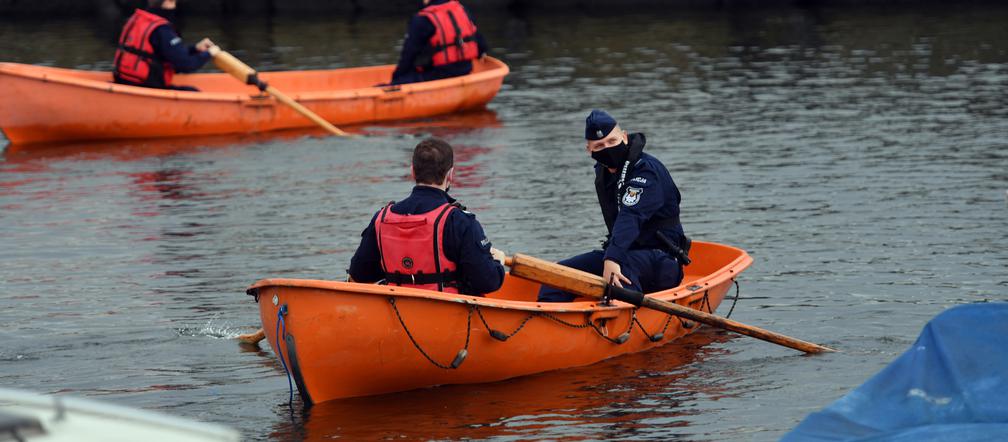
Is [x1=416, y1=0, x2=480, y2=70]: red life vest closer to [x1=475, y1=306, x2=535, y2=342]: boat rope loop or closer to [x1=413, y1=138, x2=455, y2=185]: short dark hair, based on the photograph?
[x1=475, y1=306, x2=535, y2=342]: boat rope loop

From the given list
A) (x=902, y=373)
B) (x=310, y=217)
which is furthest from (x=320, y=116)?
(x=902, y=373)

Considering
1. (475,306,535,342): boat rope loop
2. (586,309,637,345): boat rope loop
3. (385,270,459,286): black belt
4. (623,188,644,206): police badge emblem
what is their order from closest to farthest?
1. (385,270,459,286): black belt
2. (475,306,535,342): boat rope loop
3. (586,309,637,345): boat rope loop
4. (623,188,644,206): police badge emblem

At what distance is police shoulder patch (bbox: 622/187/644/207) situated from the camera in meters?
9.02

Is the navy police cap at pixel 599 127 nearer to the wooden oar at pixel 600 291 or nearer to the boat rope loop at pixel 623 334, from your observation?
the wooden oar at pixel 600 291

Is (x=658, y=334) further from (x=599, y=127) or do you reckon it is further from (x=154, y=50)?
(x=154, y=50)

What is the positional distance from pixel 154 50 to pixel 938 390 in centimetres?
1261

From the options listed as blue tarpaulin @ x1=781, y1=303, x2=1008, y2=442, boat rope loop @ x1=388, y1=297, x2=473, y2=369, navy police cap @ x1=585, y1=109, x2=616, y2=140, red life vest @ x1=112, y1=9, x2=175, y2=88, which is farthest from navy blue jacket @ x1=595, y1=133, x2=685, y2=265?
red life vest @ x1=112, y1=9, x2=175, y2=88

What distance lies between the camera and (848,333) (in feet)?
31.8

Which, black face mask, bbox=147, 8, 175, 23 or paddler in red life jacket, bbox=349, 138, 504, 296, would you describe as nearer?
paddler in red life jacket, bbox=349, 138, 504, 296

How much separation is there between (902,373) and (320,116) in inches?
499

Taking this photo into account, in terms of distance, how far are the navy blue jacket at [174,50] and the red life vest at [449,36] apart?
9.92ft

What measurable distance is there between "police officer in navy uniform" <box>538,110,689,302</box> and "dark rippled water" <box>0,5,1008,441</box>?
555 mm

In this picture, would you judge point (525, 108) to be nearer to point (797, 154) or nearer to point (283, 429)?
point (797, 154)

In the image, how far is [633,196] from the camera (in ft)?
29.6
